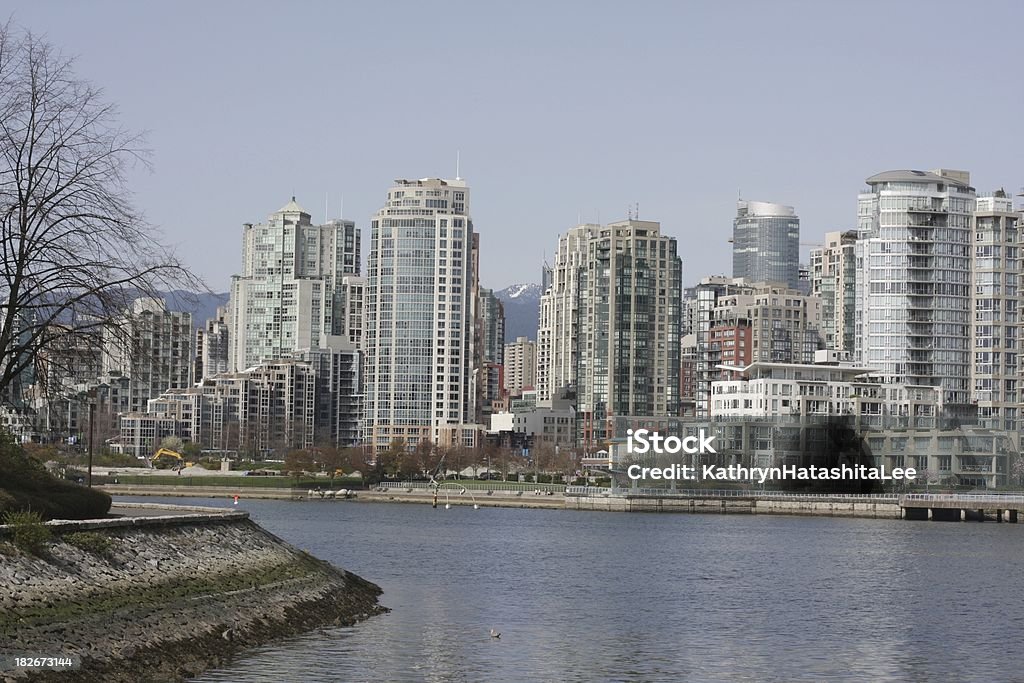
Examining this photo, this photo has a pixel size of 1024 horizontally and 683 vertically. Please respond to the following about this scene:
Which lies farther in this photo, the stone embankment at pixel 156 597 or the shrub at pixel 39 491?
the shrub at pixel 39 491

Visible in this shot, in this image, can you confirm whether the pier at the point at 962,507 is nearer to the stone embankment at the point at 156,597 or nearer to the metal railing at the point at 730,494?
the metal railing at the point at 730,494

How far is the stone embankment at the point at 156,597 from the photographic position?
37750 millimetres

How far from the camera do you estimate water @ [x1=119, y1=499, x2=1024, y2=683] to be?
4753 cm

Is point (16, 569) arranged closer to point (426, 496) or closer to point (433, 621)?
point (433, 621)

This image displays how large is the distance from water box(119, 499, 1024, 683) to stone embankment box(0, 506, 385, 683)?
4.41 ft

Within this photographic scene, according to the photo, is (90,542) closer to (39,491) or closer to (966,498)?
(39,491)

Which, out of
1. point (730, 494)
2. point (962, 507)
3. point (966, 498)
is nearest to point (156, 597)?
point (962, 507)

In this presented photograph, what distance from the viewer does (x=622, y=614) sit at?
2517 inches

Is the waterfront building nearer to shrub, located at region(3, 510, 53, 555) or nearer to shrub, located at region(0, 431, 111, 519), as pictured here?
shrub, located at region(0, 431, 111, 519)

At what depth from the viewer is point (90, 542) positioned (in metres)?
43.2

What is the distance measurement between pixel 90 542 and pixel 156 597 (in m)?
2.50

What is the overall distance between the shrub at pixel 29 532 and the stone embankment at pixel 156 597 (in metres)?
0.22

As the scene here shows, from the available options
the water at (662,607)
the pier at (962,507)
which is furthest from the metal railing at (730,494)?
the water at (662,607)

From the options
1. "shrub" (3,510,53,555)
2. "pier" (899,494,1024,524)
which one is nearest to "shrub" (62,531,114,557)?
"shrub" (3,510,53,555)
